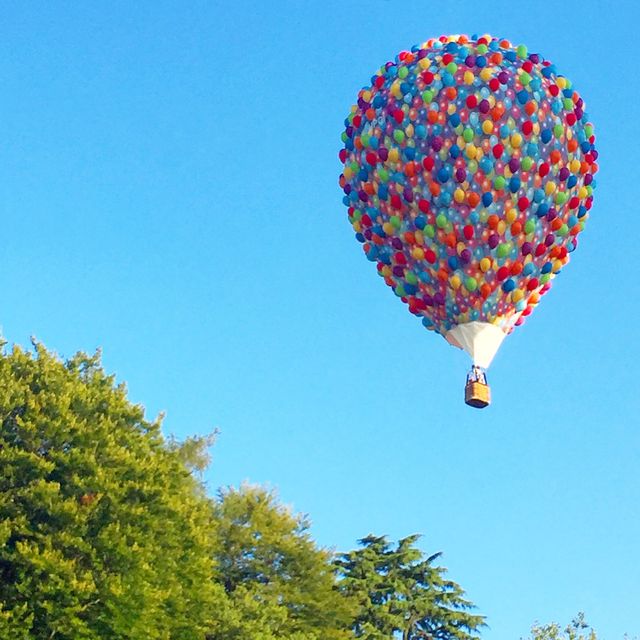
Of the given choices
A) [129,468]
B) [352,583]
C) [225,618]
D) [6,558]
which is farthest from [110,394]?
[352,583]

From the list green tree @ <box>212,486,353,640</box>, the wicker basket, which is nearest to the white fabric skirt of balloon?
the wicker basket

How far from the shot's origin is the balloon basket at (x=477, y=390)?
23391 millimetres

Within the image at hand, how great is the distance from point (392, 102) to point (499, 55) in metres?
2.28

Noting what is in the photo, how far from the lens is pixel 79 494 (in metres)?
31.0

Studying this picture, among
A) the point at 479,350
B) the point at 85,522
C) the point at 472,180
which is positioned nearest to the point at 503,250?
the point at 472,180

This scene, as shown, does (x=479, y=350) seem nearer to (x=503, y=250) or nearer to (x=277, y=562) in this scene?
(x=503, y=250)

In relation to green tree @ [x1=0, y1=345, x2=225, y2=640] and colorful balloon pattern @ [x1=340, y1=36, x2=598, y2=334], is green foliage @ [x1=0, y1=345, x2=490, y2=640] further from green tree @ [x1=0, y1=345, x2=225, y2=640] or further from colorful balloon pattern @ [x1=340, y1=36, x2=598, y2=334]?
colorful balloon pattern @ [x1=340, y1=36, x2=598, y2=334]

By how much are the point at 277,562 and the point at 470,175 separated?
23.2 metres

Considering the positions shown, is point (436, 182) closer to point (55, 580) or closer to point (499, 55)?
point (499, 55)

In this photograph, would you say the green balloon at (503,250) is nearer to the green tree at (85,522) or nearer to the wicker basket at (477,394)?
the wicker basket at (477,394)

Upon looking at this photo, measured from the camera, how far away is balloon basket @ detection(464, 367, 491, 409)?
2339 cm

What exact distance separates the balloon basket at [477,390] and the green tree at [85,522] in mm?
10912

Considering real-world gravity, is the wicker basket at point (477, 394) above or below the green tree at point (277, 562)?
below

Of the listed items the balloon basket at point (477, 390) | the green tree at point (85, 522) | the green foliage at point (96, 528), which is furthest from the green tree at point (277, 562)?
the balloon basket at point (477, 390)
